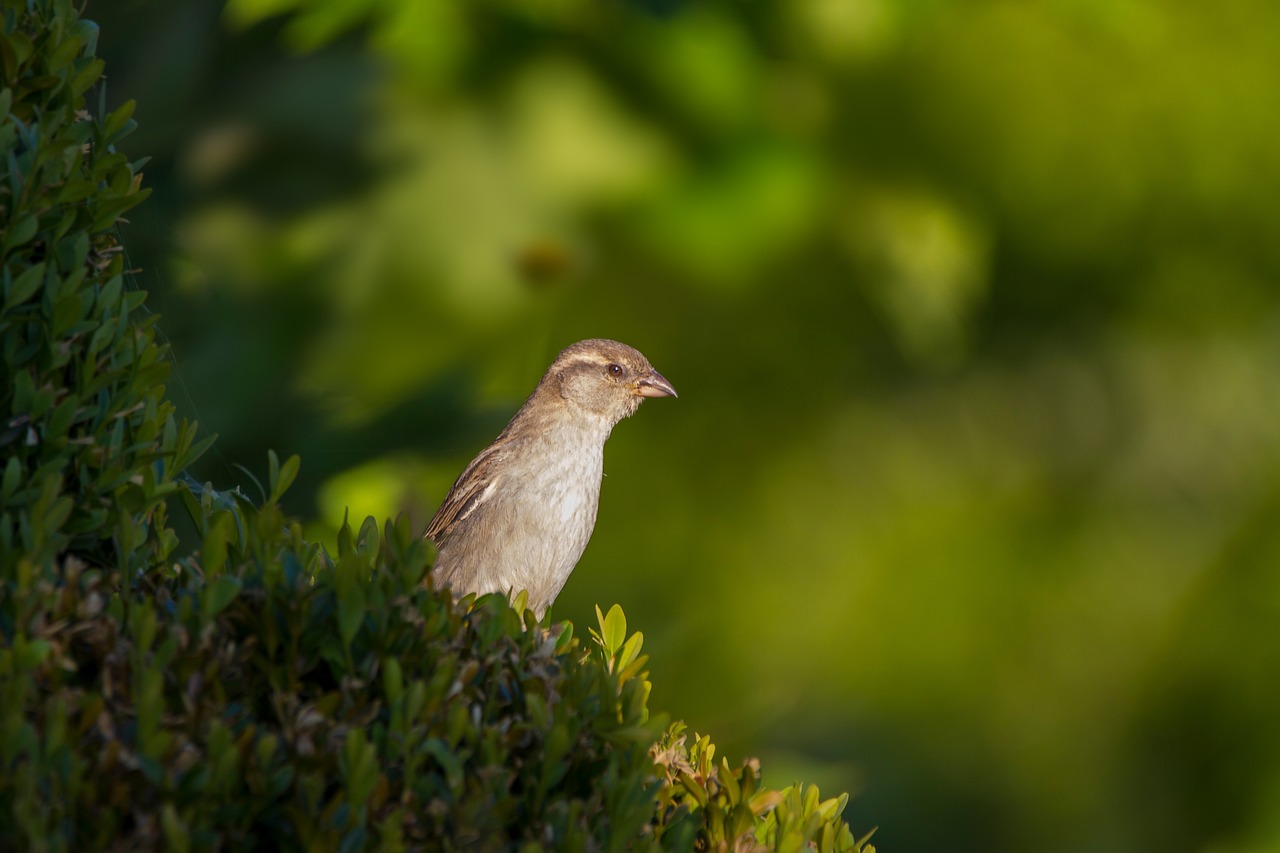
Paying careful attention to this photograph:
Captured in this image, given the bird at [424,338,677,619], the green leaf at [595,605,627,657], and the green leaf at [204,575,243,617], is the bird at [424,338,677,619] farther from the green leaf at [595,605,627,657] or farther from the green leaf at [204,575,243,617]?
the green leaf at [204,575,243,617]

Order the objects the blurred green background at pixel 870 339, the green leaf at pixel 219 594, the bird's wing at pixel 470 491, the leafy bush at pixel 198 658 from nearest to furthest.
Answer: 1. the leafy bush at pixel 198 658
2. the green leaf at pixel 219 594
3. the bird's wing at pixel 470 491
4. the blurred green background at pixel 870 339

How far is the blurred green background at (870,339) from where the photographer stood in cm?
594

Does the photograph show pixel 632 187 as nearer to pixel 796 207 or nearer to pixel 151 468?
pixel 796 207

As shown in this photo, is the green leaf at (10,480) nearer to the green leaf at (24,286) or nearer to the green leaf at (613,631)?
the green leaf at (24,286)

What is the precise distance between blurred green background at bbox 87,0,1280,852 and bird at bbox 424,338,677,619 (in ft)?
1.85

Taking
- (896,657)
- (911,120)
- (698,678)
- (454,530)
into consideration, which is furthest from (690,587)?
(911,120)

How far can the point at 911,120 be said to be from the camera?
6.75m

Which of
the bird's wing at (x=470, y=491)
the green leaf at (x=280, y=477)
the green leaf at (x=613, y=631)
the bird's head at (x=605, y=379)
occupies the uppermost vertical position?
Result: the green leaf at (x=280, y=477)

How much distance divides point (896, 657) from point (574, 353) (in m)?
2.59

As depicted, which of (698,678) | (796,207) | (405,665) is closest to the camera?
(405,665)

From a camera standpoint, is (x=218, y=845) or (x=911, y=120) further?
(x=911, y=120)

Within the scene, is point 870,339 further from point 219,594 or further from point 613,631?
point 219,594

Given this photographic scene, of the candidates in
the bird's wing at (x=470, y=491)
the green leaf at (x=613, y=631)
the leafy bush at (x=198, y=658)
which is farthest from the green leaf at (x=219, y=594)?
the bird's wing at (x=470, y=491)

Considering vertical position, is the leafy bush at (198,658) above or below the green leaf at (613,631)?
above
